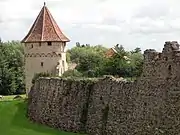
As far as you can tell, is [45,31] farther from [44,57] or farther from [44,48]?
[44,57]

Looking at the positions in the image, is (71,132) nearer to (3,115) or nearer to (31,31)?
(3,115)

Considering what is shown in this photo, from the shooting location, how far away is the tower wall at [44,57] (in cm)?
5747

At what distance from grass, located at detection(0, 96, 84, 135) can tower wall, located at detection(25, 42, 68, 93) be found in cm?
626

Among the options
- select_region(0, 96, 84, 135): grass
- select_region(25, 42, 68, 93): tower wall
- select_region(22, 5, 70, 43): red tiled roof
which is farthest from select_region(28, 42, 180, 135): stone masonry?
select_region(22, 5, 70, 43): red tiled roof

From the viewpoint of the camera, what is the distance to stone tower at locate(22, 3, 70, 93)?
57.5m

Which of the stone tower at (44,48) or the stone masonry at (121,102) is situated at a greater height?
the stone tower at (44,48)

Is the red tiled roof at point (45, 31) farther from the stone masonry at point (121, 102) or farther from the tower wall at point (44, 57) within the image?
the stone masonry at point (121, 102)

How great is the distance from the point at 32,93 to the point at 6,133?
10975 mm

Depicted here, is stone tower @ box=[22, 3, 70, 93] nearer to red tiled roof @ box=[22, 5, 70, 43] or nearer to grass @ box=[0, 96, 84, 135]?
red tiled roof @ box=[22, 5, 70, 43]

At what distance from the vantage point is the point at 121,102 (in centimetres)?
3409

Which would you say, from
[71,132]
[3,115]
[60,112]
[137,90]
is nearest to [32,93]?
[3,115]

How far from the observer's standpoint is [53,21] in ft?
196

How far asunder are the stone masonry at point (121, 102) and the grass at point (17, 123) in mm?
1050

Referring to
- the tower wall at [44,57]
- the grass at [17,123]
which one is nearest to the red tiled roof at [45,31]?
the tower wall at [44,57]
